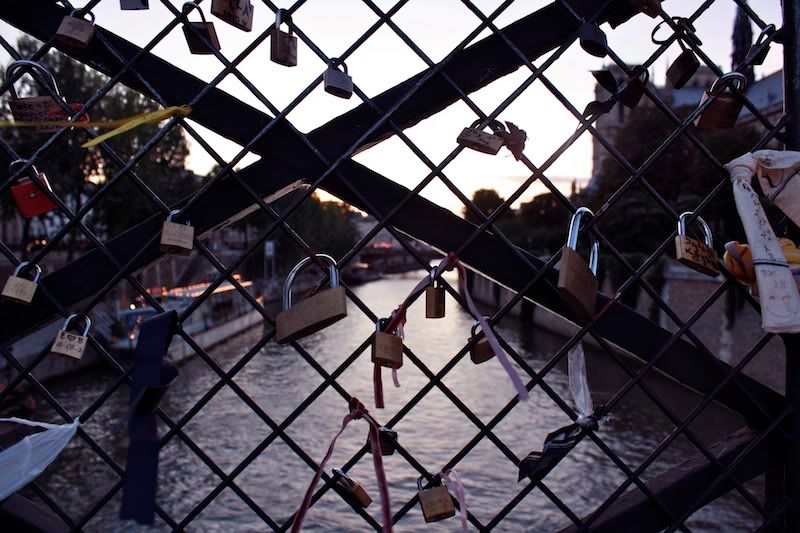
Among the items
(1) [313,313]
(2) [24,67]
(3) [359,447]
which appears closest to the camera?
(1) [313,313]

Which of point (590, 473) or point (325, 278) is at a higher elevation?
point (325, 278)

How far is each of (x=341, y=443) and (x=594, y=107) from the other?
11.0 m

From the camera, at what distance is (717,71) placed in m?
1.56

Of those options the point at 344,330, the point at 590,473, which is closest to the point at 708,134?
the point at 344,330

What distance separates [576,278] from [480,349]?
222 millimetres

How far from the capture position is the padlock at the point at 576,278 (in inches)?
53.3

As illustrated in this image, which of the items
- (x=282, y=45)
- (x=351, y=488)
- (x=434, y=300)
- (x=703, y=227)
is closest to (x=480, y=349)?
(x=434, y=300)

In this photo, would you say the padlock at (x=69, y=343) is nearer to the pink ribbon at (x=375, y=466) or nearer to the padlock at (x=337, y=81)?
the pink ribbon at (x=375, y=466)

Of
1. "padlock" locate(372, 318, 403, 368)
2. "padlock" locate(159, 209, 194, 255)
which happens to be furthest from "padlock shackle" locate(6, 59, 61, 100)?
"padlock" locate(372, 318, 403, 368)

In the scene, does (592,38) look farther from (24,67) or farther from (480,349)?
(24,67)

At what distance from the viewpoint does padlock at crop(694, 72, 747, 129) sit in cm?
152

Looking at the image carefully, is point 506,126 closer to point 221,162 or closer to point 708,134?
point 221,162

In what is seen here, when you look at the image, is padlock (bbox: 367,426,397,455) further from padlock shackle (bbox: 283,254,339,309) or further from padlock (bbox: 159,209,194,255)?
padlock (bbox: 159,209,194,255)

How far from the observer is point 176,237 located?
137cm
